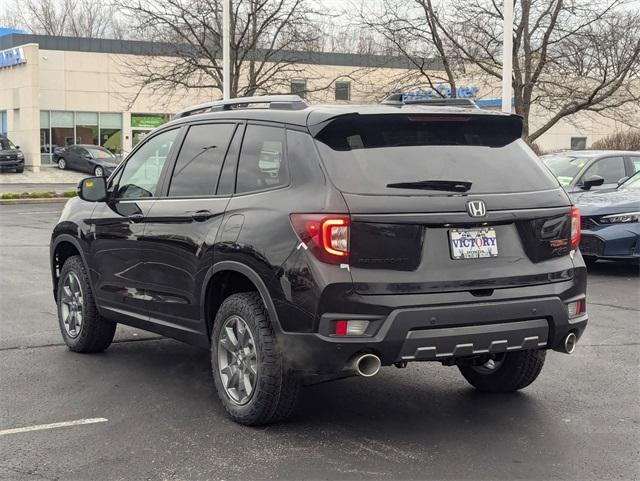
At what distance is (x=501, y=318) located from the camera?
15.1ft

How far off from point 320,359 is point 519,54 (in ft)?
78.5

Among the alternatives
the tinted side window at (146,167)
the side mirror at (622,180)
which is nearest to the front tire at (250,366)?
the tinted side window at (146,167)

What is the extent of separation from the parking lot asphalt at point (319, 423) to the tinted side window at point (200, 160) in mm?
1365

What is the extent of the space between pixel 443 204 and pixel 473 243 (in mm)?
271

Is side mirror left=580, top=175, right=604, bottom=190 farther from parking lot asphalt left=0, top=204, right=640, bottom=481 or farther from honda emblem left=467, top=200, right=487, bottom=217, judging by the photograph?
honda emblem left=467, top=200, right=487, bottom=217

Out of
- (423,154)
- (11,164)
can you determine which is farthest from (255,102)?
(11,164)

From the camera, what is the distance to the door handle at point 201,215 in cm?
527

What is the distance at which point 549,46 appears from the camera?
2603 centimetres

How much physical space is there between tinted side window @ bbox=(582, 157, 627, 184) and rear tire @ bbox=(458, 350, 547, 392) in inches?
318

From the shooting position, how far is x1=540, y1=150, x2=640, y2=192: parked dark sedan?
13.0 m

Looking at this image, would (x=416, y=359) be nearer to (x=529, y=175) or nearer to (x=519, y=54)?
(x=529, y=175)

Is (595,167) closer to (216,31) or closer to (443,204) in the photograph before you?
(443,204)

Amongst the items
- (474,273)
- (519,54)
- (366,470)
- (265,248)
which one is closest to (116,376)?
(265,248)

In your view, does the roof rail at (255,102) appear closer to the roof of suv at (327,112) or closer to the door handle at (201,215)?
the roof of suv at (327,112)
